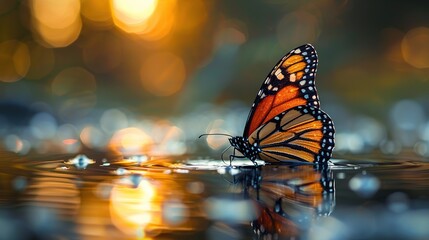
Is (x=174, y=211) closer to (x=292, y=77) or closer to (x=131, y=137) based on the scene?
(x=292, y=77)

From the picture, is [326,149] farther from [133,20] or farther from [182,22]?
[133,20]

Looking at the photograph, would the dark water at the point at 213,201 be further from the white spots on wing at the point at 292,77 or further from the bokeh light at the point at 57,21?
the bokeh light at the point at 57,21

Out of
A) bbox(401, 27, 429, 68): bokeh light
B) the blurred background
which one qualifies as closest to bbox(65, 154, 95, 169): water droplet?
the blurred background

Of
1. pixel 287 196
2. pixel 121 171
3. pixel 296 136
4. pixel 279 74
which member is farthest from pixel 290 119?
pixel 287 196

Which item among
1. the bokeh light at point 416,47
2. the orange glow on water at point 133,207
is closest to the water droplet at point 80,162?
the orange glow on water at point 133,207

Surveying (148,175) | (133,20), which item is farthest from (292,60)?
(133,20)

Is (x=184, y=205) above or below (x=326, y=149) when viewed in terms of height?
below

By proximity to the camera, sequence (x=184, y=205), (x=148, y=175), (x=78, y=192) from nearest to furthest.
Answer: (x=184, y=205), (x=78, y=192), (x=148, y=175)
